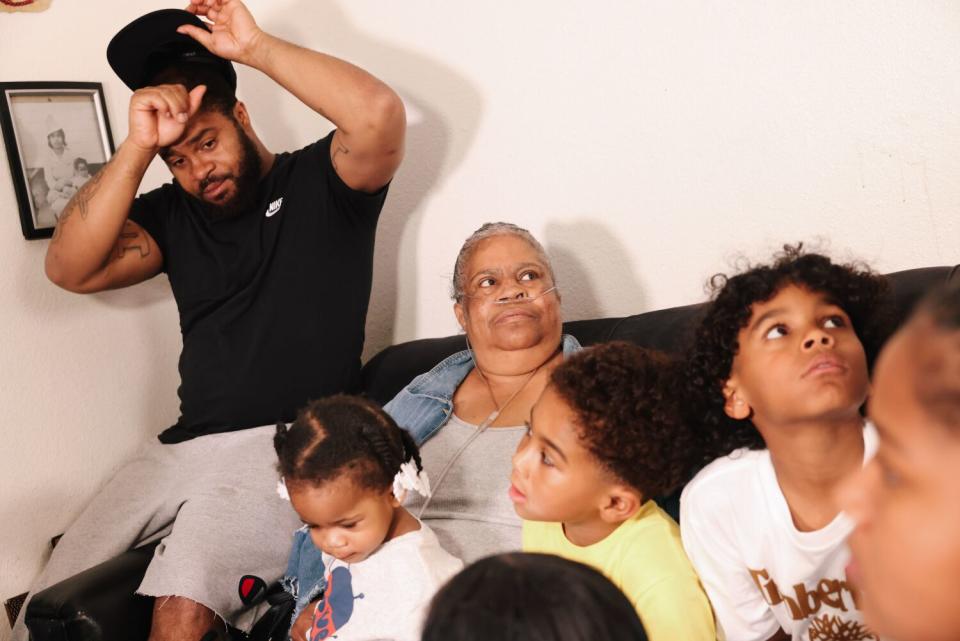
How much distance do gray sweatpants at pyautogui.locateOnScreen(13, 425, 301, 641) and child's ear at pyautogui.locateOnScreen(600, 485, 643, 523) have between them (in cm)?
86

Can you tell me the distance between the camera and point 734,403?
1.37 metres

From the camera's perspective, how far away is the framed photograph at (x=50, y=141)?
7.39ft

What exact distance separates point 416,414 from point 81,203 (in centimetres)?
99

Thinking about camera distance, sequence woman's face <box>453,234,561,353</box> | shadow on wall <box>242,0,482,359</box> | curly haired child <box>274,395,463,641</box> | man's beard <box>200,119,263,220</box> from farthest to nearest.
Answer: shadow on wall <box>242,0,482,359</box>
man's beard <box>200,119,263,220</box>
woman's face <box>453,234,561,353</box>
curly haired child <box>274,395,463,641</box>

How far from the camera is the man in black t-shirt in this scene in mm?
2002

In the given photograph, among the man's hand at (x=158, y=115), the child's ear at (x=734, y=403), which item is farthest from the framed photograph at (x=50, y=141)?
the child's ear at (x=734, y=403)

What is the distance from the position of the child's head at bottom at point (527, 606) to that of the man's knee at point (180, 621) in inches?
42.8

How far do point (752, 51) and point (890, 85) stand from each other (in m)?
0.29

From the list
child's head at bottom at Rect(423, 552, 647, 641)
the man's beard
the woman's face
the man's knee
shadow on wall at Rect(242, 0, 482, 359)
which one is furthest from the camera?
shadow on wall at Rect(242, 0, 482, 359)

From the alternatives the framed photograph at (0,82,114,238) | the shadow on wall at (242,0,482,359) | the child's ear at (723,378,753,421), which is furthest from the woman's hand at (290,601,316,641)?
the framed photograph at (0,82,114,238)

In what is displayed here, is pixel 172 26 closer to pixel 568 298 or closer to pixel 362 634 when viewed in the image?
pixel 568 298

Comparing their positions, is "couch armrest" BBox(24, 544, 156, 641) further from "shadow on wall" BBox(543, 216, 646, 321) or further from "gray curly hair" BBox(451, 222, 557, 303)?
"shadow on wall" BBox(543, 216, 646, 321)

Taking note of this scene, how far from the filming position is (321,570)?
1.76 metres

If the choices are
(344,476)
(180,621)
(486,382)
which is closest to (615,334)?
(486,382)
